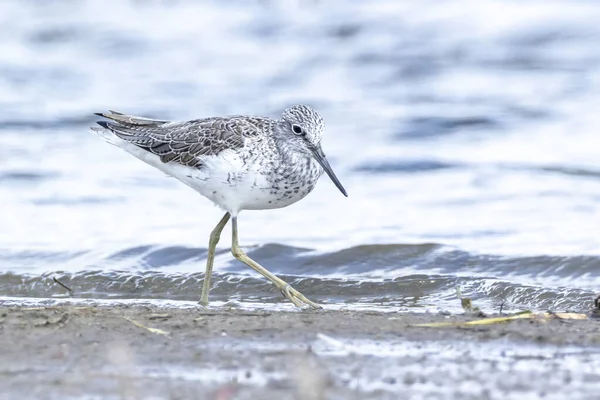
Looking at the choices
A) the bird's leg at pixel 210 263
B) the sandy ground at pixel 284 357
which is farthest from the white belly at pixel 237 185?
the sandy ground at pixel 284 357

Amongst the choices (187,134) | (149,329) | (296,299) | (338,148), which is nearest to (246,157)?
(187,134)

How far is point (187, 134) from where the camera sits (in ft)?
27.1

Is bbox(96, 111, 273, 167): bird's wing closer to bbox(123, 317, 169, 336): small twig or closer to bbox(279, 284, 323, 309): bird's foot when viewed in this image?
bbox(279, 284, 323, 309): bird's foot

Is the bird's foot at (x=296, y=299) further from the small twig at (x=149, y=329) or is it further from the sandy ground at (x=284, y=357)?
the small twig at (x=149, y=329)

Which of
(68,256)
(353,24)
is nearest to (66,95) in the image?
(353,24)

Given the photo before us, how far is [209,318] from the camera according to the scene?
6.45m

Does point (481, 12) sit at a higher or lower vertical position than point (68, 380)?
higher

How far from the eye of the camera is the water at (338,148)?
378 inches

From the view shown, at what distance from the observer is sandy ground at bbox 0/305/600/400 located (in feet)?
16.1

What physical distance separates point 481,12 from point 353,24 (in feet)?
7.79

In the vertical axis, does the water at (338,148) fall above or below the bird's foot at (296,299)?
above

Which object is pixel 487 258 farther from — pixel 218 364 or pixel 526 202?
pixel 218 364

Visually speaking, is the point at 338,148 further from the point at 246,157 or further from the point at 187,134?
the point at 246,157

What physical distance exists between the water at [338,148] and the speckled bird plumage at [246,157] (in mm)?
1375
